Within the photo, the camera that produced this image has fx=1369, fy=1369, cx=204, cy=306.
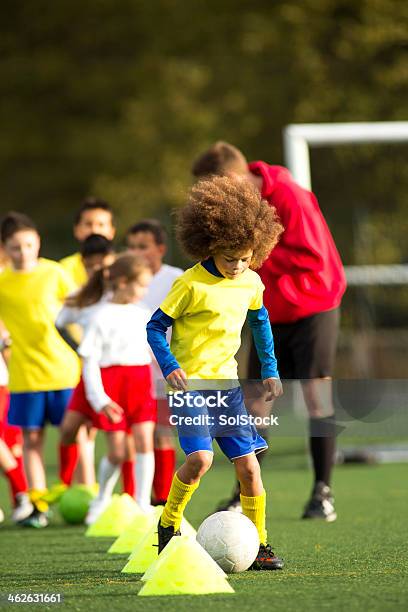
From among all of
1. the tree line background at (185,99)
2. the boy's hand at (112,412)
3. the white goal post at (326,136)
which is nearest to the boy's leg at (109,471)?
the boy's hand at (112,412)

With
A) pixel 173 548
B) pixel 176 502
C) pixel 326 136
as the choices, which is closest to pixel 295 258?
pixel 176 502

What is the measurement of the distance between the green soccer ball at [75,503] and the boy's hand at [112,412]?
736 mm

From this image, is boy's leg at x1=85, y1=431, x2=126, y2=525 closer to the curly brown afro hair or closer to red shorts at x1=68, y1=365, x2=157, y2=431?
red shorts at x1=68, y1=365, x2=157, y2=431

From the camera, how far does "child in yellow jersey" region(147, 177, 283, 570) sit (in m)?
5.38

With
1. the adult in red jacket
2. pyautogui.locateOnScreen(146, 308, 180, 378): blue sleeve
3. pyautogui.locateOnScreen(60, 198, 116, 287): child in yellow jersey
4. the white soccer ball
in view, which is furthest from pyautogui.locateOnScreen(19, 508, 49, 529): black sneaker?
pyautogui.locateOnScreen(146, 308, 180, 378): blue sleeve

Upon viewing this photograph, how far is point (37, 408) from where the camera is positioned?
8641 mm

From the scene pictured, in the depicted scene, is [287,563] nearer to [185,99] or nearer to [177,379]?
[177,379]

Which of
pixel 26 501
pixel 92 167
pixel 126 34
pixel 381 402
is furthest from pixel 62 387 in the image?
pixel 126 34

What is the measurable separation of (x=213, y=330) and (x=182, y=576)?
1077mm

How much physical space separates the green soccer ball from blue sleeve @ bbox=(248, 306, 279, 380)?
262cm

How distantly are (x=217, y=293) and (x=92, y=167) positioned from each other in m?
23.4

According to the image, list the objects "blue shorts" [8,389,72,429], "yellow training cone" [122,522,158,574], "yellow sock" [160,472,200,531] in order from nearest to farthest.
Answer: "yellow sock" [160,472,200,531] < "yellow training cone" [122,522,158,574] < "blue shorts" [8,389,72,429]

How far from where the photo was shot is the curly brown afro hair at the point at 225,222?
5.39 metres

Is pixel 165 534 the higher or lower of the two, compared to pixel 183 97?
lower
